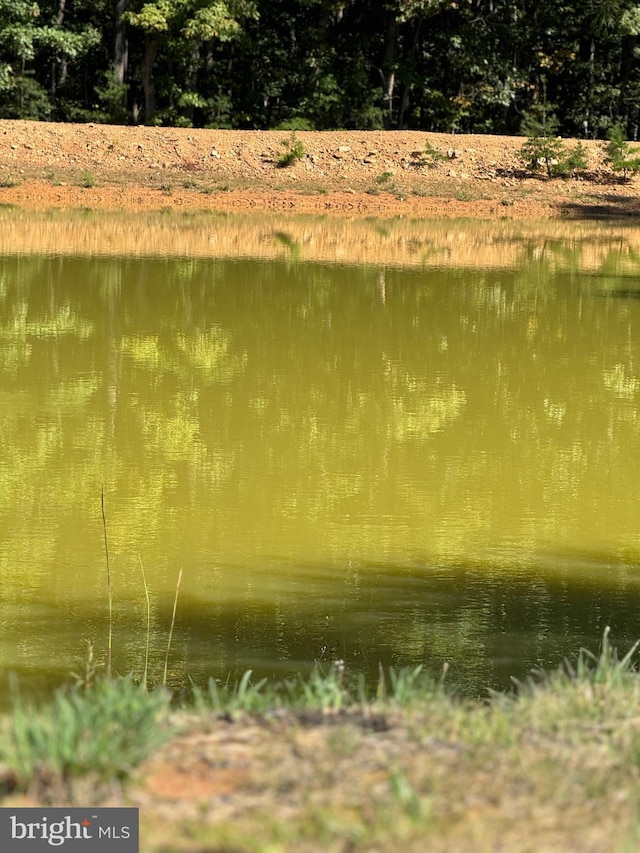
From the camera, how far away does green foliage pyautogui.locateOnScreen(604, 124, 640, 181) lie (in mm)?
37469

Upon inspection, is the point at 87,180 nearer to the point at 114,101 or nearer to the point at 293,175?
the point at 293,175

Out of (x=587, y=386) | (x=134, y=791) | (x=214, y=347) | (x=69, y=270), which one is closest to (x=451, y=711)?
(x=134, y=791)

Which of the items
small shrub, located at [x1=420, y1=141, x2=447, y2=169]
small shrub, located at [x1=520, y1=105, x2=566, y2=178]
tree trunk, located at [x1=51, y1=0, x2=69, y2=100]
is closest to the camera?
small shrub, located at [x1=420, y1=141, x2=447, y2=169]

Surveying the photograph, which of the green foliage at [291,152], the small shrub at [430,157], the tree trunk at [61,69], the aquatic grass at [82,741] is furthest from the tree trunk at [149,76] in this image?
the aquatic grass at [82,741]

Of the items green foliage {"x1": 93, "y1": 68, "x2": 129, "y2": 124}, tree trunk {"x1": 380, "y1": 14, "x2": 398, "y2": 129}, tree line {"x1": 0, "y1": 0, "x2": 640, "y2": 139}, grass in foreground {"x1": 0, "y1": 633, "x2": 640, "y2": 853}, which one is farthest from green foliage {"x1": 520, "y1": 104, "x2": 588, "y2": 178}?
grass in foreground {"x1": 0, "y1": 633, "x2": 640, "y2": 853}

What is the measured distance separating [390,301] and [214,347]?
432cm

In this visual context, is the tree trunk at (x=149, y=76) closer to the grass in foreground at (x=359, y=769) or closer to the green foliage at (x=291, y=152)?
the green foliage at (x=291, y=152)

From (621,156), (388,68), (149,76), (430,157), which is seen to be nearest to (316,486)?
(430,157)

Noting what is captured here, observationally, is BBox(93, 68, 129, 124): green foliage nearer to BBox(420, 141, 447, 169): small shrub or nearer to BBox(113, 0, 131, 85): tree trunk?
BBox(113, 0, 131, 85): tree trunk

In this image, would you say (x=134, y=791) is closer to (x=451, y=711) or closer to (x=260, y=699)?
(x=260, y=699)

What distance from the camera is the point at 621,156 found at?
37875mm

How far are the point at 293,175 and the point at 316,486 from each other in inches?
1115

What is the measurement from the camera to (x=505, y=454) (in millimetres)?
9453

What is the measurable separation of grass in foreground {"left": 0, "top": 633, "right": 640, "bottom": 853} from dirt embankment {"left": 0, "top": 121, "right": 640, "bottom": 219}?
2840cm
